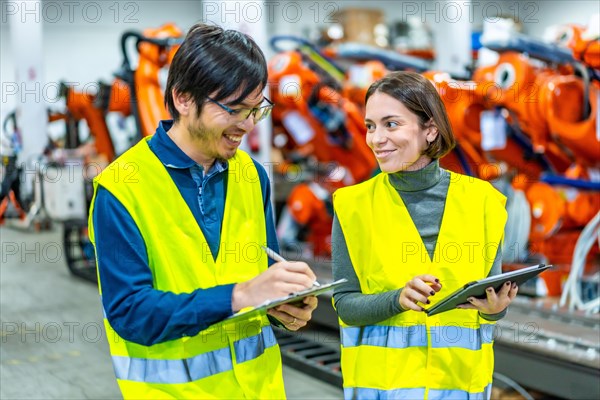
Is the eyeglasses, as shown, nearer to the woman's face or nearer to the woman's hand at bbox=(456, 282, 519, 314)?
the woman's face

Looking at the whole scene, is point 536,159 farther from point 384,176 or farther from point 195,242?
point 195,242

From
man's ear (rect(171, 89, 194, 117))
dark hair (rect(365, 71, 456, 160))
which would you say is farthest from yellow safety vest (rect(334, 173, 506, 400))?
man's ear (rect(171, 89, 194, 117))

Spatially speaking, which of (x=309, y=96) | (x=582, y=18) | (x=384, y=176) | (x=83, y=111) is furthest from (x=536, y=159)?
(x=582, y=18)

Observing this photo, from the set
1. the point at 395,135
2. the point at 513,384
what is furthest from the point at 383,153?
the point at 513,384

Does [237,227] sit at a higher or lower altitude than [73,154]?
higher

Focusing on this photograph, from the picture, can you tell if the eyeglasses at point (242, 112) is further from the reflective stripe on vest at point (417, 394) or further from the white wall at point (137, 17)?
the white wall at point (137, 17)

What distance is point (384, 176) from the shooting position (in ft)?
6.41

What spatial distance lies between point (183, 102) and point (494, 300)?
844 mm

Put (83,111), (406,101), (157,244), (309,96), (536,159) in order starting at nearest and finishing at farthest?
(157,244) < (406,101) < (536,159) < (309,96) < (83,111)

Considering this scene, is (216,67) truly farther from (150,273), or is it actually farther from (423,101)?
(423,101)

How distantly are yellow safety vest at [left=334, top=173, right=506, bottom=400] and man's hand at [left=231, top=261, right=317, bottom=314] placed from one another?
602 mm

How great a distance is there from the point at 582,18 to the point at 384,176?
12855 mm

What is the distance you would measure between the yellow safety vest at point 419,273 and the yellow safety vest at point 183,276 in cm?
40

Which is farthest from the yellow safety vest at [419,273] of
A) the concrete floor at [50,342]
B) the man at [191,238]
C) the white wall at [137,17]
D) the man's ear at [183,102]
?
the white wall at [137,17]
